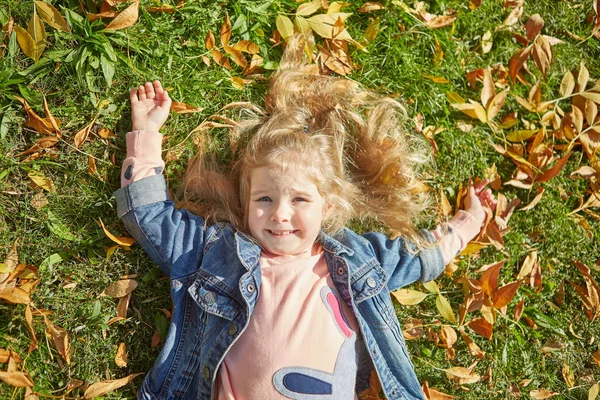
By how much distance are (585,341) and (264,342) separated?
2026 millimetres

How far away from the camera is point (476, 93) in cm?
365

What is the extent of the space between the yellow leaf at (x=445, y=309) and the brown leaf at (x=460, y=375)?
0.28 m

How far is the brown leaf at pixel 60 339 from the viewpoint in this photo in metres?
2.88

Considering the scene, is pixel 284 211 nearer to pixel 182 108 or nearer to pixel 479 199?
pixel 182 108

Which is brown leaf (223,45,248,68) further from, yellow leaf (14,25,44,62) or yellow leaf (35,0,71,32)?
yellow leaf (14,25,44,62)

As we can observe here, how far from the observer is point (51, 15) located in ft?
9.70

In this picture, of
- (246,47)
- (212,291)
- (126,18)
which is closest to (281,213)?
(212,291)

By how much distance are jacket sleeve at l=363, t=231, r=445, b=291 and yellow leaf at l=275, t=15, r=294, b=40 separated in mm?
1163

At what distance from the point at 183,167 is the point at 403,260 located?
1248 mm


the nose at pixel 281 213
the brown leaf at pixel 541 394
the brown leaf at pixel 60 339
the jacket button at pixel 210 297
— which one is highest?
the nose at pixel 281 213

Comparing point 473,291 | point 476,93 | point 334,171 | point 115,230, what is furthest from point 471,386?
point 115,230

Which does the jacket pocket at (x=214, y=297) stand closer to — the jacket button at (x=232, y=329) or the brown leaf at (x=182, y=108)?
the jacket button at (x=232, y=329)

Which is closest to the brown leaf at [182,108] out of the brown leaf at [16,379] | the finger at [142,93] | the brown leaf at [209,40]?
the finger at [142,93]

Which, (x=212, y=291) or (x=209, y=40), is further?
(x=209, y=40)
